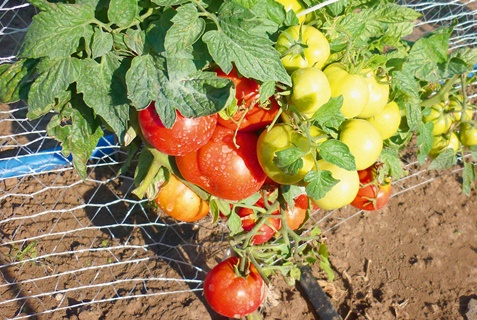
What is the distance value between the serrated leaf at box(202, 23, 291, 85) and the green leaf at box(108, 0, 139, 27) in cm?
13

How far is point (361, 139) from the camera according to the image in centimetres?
104

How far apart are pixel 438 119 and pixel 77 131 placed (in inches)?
39.7

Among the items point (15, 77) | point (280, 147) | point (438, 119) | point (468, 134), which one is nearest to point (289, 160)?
point (280, 147)

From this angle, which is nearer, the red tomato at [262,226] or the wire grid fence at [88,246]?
the red tomato at [262,226]

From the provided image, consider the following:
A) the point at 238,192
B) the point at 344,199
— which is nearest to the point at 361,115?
the point at 344,199

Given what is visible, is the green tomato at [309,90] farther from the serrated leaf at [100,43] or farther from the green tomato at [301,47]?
the serrated leaf at [100,43]

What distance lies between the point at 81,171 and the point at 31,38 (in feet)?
1.03

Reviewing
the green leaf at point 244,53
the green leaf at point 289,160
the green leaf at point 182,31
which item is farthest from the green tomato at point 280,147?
the green leaf at point 182,31

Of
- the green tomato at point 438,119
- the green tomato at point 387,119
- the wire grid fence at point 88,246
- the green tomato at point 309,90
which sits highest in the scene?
the green tomato at point 309,90

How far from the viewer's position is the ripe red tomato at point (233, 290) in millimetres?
1355

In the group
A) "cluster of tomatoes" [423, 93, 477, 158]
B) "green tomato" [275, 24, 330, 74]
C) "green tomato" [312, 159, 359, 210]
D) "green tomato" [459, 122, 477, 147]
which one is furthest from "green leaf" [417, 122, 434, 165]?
"green tomato" [275, 24, 330, 74]

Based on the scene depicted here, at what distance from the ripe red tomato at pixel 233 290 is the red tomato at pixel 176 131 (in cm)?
53

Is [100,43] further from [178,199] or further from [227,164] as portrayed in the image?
[178,199]

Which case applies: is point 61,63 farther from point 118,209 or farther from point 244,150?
point 118,209
